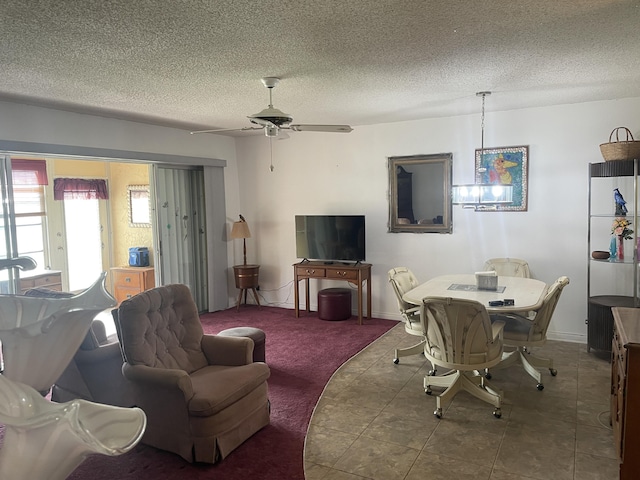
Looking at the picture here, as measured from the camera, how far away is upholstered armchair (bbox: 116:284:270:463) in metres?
2.83

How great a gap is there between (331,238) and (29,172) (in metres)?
4.28

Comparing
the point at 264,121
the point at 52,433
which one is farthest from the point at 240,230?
the point at 52,433

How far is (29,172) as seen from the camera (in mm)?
6539

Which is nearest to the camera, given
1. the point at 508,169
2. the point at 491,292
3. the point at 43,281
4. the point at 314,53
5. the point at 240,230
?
the point at 314,53

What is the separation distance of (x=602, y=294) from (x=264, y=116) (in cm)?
392

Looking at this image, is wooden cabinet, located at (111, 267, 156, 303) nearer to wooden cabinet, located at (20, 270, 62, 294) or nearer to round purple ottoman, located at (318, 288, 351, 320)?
wooden cabinet, located at (20, 270, 62, 294)

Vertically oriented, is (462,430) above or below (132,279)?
below

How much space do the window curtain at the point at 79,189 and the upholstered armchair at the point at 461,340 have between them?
5972 millimetres

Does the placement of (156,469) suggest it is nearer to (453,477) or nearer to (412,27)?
(453,477)

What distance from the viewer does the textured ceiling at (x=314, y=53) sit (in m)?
2.38

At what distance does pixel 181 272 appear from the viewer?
6.42 metres

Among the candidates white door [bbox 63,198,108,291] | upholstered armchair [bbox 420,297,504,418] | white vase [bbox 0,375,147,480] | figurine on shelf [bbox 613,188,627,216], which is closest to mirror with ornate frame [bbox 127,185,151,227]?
white door [bbox 63,198,108,291]

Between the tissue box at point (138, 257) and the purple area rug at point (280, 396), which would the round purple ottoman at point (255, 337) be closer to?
the purple area rug at point (280, 396)

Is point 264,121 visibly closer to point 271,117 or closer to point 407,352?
point 271,117
